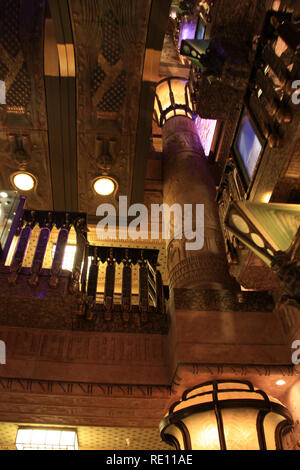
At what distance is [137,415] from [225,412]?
59.7 inches

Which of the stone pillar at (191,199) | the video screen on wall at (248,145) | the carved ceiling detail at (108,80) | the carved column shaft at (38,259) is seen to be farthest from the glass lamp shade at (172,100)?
the video screen on wall at (248,145)

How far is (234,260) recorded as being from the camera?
209 inches

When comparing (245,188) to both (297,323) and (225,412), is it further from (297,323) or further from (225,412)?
(225,412)

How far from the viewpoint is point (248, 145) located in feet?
17.6

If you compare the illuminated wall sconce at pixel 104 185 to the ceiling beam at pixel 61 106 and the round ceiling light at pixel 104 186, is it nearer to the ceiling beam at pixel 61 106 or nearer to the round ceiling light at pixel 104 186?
the round ceiling light at pixel 104 186

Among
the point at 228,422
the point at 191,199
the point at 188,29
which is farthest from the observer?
the point at 188,29

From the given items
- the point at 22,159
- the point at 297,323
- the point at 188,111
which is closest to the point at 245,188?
the point at 297,323

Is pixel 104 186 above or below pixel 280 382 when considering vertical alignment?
above

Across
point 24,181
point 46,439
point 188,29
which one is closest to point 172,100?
point 188,29

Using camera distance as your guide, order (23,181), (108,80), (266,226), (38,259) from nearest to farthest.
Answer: (266,226)
(38,259)
(108,80)
(23,181)

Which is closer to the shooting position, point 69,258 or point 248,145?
point 248,145

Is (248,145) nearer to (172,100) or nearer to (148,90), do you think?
(148,90)

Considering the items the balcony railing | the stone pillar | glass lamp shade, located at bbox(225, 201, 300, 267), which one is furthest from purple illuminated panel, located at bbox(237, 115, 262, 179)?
the balcony railing

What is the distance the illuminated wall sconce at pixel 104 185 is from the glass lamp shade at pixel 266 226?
15.3ft
